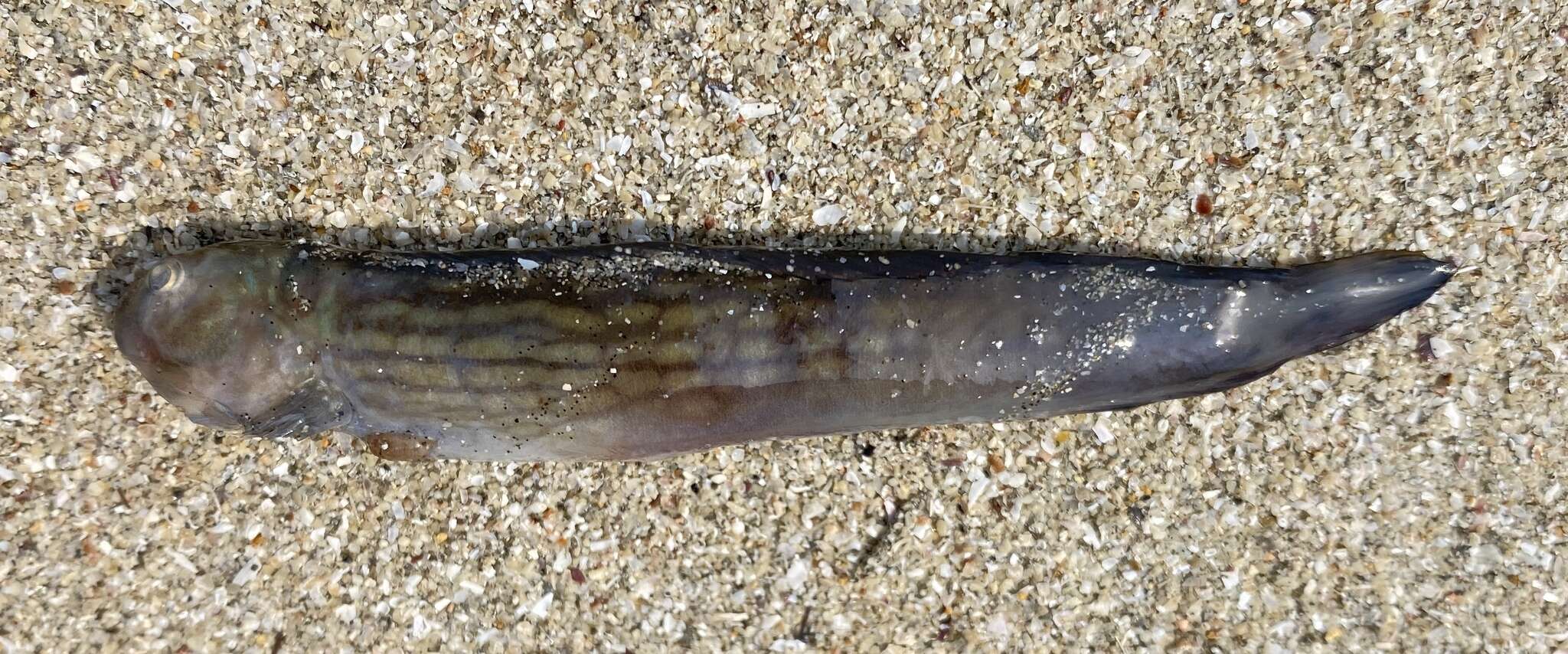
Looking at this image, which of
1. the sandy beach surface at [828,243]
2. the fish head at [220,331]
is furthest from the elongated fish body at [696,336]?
the sandy beach surface at [828,243]

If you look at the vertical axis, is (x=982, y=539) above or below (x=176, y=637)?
above

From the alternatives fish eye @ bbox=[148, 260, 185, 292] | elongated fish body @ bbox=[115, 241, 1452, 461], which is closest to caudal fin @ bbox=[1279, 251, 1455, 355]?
elongated fish body @ bbox=[115, 241, 1452, 461]

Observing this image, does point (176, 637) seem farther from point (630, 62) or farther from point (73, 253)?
point (630, 62)

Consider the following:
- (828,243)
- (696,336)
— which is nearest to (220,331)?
(696,336)

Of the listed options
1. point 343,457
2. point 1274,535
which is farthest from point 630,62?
point 1274,535

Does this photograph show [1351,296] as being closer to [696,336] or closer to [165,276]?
[696,336]

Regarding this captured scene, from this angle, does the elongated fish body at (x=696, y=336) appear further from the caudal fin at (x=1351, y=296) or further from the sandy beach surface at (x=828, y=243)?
the sandy beach surface at (x=828, y=243)
